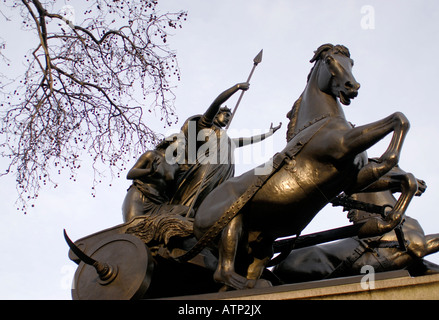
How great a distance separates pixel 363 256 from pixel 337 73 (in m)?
1.91

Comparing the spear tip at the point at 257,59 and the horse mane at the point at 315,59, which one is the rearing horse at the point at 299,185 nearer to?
the horse mane at the point at 315,59

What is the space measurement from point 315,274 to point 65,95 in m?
5.49

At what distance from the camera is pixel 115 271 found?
520 cm

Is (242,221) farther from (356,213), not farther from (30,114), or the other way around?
(30,114)

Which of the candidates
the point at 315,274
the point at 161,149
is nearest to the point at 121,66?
the point at 161,149

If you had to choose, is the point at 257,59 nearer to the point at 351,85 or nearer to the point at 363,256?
the point at 351,85

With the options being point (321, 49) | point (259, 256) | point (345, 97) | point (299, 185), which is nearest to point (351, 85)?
point (345, 97)

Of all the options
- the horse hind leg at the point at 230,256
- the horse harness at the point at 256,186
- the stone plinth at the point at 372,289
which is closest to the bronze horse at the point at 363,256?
the horse hind leg at the point at 230,256

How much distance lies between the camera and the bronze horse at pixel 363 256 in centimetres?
565

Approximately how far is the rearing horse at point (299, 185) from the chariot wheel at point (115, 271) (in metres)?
0.61

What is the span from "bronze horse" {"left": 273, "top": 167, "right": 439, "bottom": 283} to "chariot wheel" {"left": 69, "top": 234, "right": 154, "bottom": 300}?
142 centimetres

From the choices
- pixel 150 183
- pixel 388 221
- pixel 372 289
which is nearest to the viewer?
pixel 372 289

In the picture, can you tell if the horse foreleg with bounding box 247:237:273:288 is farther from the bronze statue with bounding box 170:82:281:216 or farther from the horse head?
the horse head

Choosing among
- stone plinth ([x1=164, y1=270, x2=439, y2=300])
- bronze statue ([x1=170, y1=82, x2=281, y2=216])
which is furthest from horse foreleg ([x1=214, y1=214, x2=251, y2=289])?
bronze statue ([x1=170, y1=82, x2=281, y2=216])
